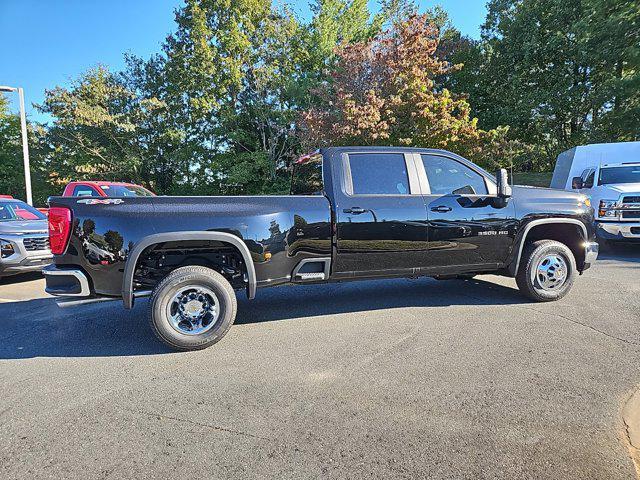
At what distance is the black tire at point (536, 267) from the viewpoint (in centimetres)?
518

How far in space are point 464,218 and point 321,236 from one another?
5.86 ft

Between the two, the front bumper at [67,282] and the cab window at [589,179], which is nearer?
the front bumper at [67,282]

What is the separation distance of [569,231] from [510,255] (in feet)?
3.45

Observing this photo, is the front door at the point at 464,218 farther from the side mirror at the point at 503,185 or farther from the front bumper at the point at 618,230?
the front bumper at the point at 618,230

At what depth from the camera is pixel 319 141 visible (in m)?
15.6

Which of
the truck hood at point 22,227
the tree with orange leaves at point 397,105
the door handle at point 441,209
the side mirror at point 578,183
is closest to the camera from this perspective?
the door handle at point 441,209

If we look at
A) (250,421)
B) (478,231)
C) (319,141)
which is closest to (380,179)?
(478,231)

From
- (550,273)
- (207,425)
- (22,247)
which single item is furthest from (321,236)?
(22,247)

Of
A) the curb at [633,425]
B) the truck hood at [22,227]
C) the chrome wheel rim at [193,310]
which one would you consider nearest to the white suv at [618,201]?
the curb at [633,425]

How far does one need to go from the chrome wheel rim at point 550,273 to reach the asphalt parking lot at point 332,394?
28 cm

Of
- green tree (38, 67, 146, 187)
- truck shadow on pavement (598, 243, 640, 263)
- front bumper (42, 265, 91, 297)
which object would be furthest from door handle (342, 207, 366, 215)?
green tree (38, 67, 146, 187)

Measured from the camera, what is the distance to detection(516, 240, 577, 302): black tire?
5180mm

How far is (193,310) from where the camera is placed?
401 cm

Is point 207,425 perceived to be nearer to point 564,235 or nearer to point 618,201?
point 564,235
